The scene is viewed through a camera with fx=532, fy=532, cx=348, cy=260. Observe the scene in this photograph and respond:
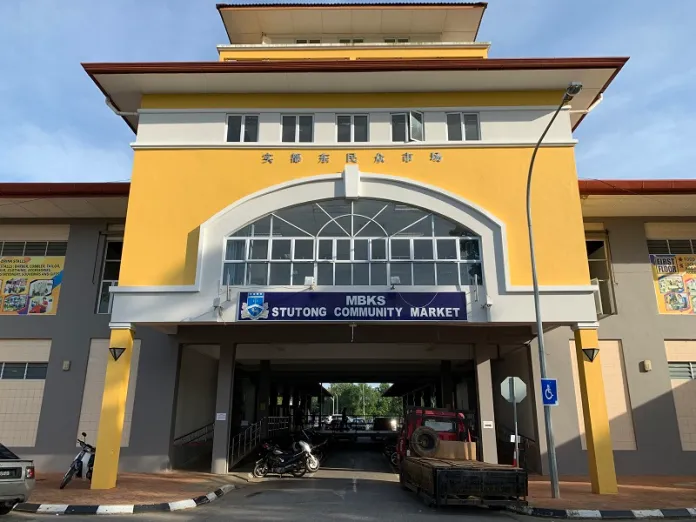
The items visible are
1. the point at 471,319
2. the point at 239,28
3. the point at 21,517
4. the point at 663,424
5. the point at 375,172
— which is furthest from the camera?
the point at 239,28

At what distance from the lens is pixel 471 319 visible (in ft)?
47.7

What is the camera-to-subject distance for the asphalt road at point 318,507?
10.0m

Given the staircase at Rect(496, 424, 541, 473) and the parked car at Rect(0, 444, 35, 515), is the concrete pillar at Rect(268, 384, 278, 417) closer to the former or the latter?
the staircase at Rect(496, 424, 541, 473)

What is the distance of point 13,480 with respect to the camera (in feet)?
31.7

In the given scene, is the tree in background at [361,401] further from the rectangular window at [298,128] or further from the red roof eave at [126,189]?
the rectangular window at [298,128]

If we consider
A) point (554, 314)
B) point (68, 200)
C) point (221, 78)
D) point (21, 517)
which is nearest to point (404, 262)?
point (554, 314)

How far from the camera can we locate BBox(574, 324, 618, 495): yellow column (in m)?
13.6

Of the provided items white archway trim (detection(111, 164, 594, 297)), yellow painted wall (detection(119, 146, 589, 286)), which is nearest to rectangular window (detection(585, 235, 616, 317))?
yellow painted wall (detection(119, 146, 589, 286))

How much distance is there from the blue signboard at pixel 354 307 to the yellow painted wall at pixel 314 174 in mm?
2069

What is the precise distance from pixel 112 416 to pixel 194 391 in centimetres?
737

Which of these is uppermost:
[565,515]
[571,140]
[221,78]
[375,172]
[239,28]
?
[239,28]

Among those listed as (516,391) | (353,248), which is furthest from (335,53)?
(516,391)

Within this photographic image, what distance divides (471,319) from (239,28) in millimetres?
16028

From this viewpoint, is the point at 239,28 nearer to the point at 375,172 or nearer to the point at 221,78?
the point at 221,78
